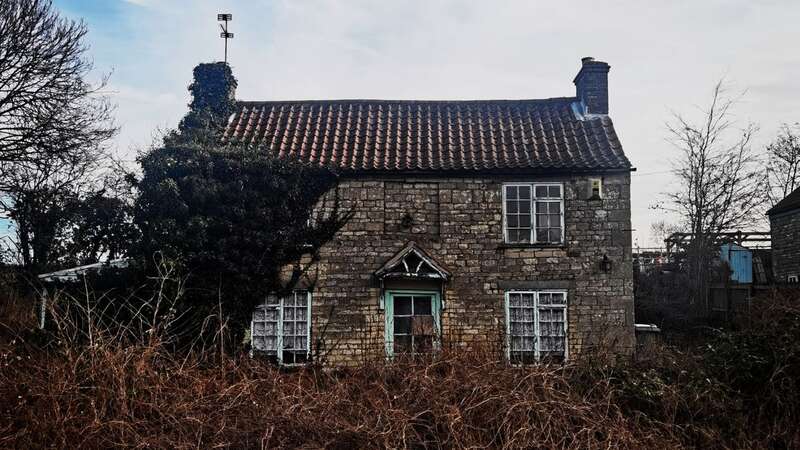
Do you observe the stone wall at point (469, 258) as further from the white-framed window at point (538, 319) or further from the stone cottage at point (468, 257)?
the white-framed window at point (538, 319)

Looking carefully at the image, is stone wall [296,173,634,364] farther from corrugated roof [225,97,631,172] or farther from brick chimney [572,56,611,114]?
brick chimney [572,56,611,114]

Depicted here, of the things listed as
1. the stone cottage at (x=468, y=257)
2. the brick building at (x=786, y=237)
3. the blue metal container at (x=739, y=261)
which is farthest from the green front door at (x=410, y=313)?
the brick building at (x=786, y=237)

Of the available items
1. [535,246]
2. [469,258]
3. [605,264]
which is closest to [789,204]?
[605,264]

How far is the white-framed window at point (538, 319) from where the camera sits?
535 inches

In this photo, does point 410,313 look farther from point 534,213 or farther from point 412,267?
point 534,213

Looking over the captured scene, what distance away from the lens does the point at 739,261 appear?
82.9ft

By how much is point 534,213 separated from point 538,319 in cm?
251

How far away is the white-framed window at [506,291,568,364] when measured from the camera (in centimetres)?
1360

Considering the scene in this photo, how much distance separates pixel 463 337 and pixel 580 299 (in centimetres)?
289

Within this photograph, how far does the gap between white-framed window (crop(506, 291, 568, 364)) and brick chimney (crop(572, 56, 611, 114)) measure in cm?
A: 533

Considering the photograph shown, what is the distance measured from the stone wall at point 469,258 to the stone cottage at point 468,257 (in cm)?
2

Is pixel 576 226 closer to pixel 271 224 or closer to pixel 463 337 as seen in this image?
pixel 463 337

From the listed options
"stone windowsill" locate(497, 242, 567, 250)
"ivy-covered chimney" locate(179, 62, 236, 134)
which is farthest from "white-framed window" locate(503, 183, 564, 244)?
"ivy-covered chimney" locate(179, 62, 236, 134)

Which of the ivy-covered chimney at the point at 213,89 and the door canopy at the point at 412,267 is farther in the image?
the ivy-covered chimney at the point at 213,89
